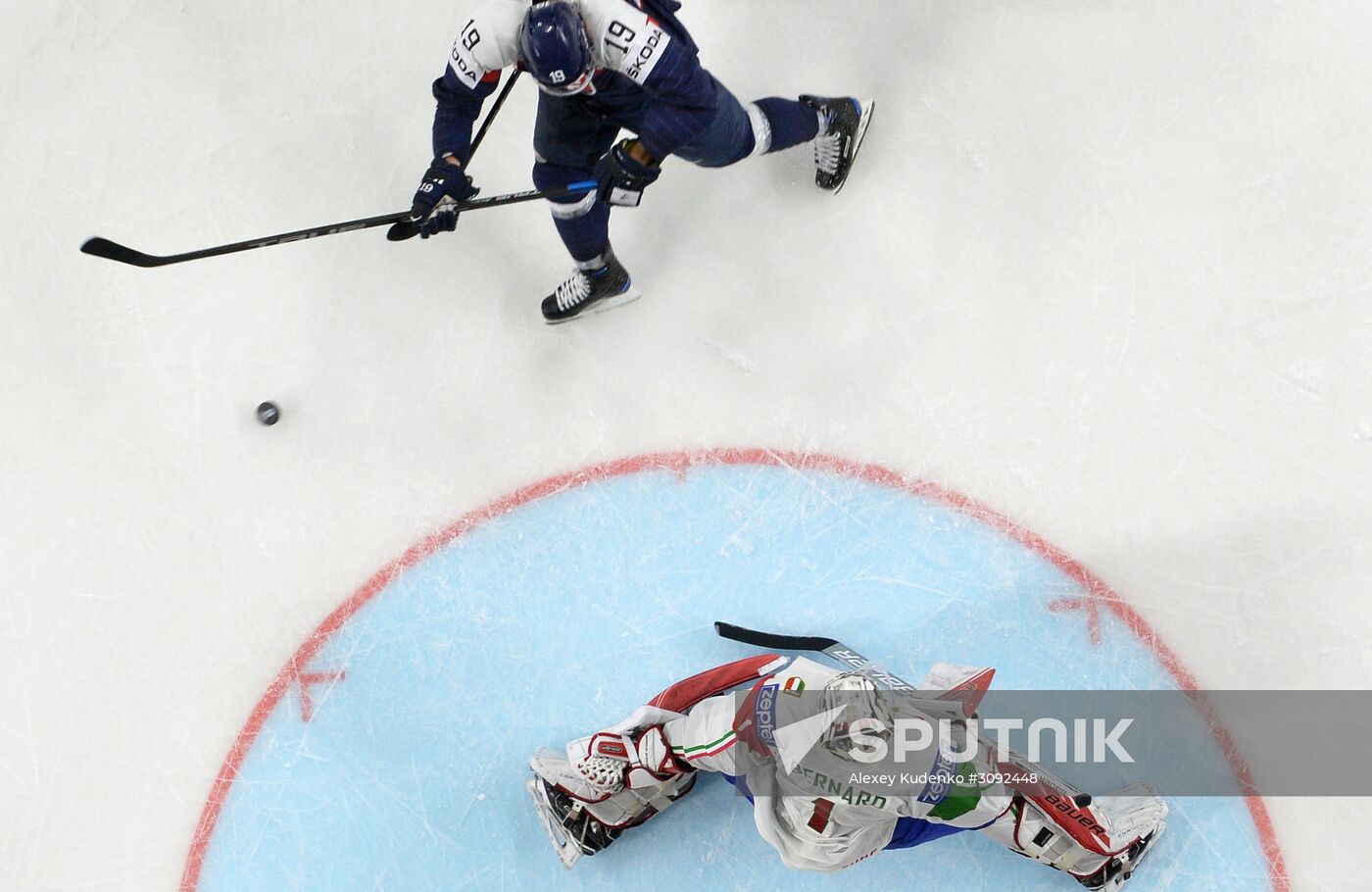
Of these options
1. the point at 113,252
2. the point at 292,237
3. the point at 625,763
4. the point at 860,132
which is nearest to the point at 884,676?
the point at 625,763

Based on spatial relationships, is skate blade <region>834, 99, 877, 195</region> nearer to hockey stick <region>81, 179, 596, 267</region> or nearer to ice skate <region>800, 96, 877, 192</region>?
ice skate <region>800, 96, 877, 192</region>

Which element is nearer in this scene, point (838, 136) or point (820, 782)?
point (820, 782)

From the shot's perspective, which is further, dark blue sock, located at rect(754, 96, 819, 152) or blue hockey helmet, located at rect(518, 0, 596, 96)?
dark blue sock, located at rect(754, 96, 819, 152)

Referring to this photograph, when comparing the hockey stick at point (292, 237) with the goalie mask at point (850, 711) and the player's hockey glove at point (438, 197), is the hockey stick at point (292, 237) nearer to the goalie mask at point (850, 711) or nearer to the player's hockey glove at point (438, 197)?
the player's hockey glove at point (438, 197)

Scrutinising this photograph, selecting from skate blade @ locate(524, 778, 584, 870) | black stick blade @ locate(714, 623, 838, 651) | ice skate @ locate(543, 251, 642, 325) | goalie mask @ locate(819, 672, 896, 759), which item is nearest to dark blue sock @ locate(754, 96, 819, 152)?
ice skate @ locate(543, 251, 642, 325)

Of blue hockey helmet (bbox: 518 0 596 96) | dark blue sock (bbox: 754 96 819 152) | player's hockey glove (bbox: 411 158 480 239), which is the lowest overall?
player's hockey glove (bbox: 411 158 480 239)

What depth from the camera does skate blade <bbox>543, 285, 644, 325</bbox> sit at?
3.27m

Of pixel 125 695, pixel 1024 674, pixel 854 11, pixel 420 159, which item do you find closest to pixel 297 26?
pixel 420 159

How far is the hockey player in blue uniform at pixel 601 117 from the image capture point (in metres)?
2.51

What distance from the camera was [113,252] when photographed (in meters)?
2.69

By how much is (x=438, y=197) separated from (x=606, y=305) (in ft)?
2.19
